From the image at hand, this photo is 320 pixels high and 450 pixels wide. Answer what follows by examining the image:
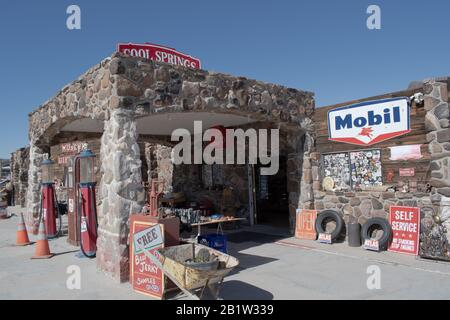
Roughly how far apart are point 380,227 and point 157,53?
21.6ft

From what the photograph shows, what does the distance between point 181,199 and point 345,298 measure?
9720 mm

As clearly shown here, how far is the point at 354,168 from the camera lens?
9633mm

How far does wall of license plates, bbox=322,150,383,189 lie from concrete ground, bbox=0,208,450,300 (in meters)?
1.70

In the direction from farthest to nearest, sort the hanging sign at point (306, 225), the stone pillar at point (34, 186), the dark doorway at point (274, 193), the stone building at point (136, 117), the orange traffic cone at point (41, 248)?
the dark doorway at point (274, 193)
the stone pillar at point (34, 186)
the hanging sign at point (306, 225)
the orange traffic cone at point (41, 248)
the stone building at point (136, 117)

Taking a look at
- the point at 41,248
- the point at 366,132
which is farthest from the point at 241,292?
the point at 366,132

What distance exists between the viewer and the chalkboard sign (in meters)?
5.56

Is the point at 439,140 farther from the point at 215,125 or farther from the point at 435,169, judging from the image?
the point at 215,125

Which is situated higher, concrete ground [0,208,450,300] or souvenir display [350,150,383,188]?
souvenir display [350,150,383,188]

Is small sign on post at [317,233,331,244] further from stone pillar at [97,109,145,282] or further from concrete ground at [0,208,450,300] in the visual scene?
stone pillar at [97,109,145,282]

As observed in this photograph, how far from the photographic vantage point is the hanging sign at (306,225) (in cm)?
1002

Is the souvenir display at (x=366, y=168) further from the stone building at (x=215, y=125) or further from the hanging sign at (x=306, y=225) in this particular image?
the hanging sign at (x=306, y=225)

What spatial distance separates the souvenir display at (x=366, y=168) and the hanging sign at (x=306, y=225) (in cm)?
143

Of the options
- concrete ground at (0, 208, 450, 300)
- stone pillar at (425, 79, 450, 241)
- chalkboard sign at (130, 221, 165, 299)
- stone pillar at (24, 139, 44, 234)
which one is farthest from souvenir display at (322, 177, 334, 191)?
stone pillar at (24, 139, 44, 234)

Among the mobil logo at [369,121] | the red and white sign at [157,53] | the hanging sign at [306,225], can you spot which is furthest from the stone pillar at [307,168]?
the red and white sign at [157,53]
